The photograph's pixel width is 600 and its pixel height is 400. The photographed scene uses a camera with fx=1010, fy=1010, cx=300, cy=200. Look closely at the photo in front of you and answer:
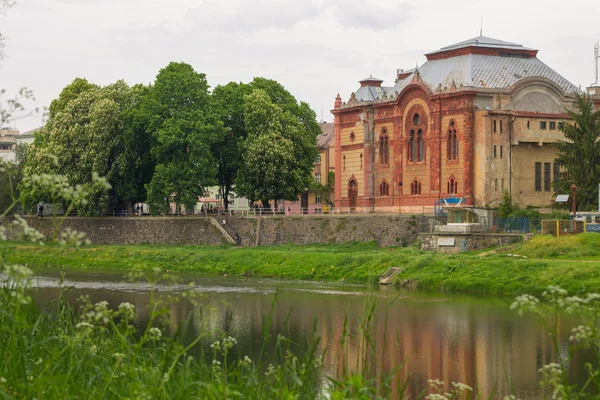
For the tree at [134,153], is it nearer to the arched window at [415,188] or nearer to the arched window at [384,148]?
the arched window at [384,148]

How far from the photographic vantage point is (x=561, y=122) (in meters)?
69.2

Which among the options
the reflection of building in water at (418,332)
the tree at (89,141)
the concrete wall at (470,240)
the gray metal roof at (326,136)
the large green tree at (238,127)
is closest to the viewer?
the reflection of building in water at (418,332)

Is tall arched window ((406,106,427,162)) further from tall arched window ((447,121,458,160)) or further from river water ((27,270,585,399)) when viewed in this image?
river water ((27,270,585,399))

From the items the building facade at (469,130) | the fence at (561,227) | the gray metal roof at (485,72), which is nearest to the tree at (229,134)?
the building facade at (469,130)

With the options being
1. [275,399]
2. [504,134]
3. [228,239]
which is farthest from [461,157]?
[275,399]

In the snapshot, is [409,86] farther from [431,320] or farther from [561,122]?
[431,320]

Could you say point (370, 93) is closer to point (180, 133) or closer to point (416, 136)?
point (416, 136)

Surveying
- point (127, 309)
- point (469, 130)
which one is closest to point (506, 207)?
point (469, 130)

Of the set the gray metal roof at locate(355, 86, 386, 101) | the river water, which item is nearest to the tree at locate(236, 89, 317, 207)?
the gray metal roof at locate(355, 86, 386, 101)

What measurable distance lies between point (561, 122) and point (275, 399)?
57434mm

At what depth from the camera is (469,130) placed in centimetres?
6712

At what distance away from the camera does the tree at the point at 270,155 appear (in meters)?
71.2

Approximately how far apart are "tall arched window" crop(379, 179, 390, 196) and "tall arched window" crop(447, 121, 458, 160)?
23.2ft

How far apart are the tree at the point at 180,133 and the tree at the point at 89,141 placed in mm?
3072
